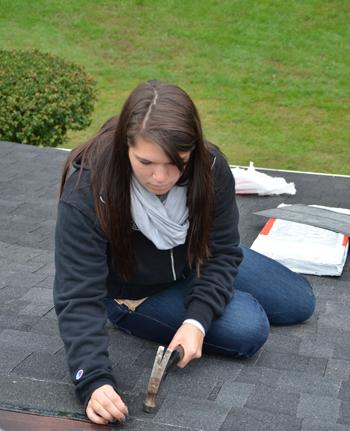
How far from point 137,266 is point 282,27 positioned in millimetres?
10328

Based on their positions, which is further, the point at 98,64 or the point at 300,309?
the point at 98,64

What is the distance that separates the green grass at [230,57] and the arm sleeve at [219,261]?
270 inches

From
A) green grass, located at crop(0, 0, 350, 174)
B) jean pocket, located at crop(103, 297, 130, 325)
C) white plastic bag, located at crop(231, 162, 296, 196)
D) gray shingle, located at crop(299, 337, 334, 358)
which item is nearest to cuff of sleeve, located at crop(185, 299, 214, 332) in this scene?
jean pocket, located at crop(103, 297, 130, 325)

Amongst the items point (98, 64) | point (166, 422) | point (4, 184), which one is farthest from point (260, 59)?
point (166, 422)

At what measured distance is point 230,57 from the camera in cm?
1216

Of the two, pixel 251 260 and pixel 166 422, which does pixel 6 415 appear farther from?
pixel 251 260

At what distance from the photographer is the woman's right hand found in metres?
2.31

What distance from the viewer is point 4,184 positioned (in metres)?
5.00

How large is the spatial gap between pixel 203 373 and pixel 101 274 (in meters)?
0.44

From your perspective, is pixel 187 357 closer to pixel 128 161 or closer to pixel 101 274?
pixel 101 274

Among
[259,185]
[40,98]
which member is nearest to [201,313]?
[259,185]

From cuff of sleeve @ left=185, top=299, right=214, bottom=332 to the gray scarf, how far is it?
194mm

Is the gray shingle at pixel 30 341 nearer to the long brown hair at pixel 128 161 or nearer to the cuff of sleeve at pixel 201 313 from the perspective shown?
the long brown hair at pixel 128 161

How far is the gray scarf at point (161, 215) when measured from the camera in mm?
2600
